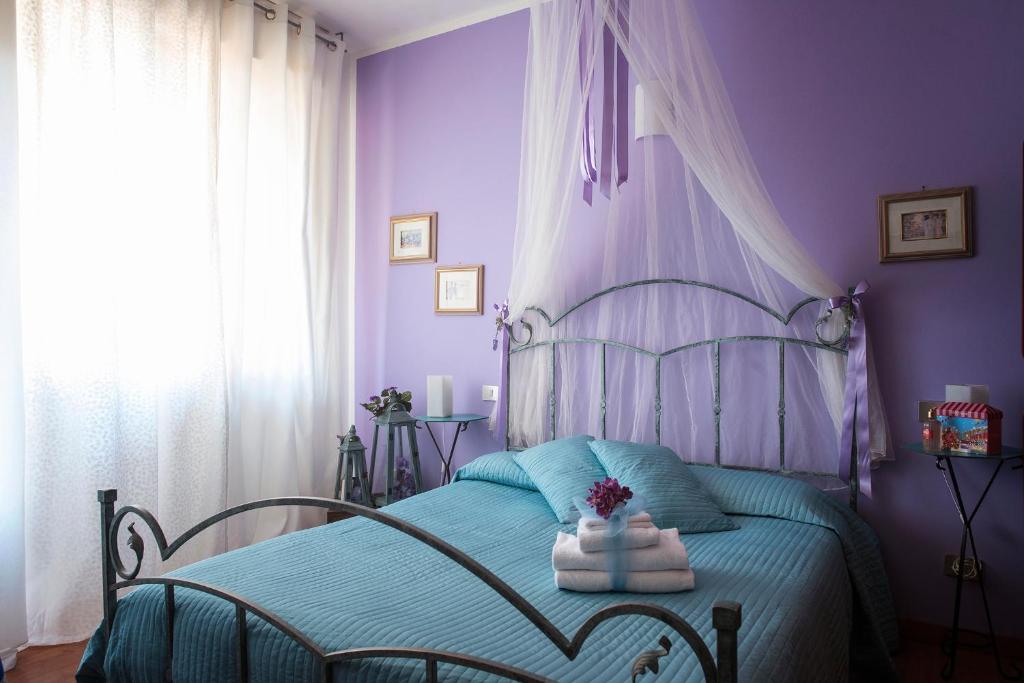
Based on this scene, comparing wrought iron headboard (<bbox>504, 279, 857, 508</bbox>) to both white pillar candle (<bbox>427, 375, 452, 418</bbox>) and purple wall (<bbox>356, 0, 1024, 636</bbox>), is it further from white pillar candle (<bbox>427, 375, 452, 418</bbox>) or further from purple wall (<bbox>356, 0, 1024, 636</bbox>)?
white pillar candle (<bbox>427, 375, 452, 418</bbox>)

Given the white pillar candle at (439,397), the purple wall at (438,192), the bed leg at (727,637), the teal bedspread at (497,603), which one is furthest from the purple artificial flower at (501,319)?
the bed leg at (727,637)

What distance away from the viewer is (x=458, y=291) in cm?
366

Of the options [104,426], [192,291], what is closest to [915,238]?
[192,291]

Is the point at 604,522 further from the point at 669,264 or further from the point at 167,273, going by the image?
the point at 167,273

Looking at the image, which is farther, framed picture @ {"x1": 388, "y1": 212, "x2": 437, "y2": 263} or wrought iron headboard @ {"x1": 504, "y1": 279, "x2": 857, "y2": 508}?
framed picture @ {"x1": 388, "y1": 212, "x2": 437, "y2": 263}

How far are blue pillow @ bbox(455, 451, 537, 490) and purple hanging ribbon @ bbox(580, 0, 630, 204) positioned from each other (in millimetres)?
1183

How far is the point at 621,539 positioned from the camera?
1.63 meters

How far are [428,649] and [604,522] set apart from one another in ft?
2.00

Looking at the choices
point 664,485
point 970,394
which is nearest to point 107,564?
point 664,485

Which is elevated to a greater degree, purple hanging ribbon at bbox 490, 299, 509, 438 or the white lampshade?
the white lampshade

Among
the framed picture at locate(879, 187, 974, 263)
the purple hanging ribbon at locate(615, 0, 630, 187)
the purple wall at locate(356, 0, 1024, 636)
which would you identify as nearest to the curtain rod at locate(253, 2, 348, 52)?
the purple hanging ribbon at locate(615, 0, 630, 187)

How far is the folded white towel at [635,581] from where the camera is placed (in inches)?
64.8

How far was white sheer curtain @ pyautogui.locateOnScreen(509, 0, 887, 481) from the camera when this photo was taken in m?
2.60

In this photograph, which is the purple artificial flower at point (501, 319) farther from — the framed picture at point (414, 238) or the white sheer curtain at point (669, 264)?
the framed picture at point (414, 238)
